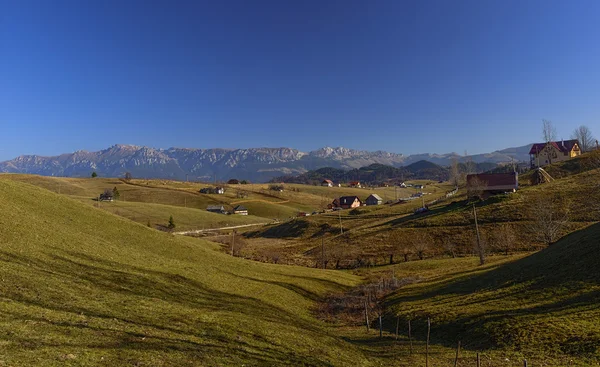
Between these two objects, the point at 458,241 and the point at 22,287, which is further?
the point at 458,241

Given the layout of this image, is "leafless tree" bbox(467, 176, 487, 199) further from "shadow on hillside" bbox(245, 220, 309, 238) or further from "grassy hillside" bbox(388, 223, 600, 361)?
"grassy hillside" bbox(388, 223, 600, 361)

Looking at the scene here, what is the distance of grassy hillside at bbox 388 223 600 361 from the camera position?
71.4 ft

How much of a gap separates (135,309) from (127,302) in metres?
1.45

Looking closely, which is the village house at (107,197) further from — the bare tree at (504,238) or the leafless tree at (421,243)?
the bare tree at (504,238)

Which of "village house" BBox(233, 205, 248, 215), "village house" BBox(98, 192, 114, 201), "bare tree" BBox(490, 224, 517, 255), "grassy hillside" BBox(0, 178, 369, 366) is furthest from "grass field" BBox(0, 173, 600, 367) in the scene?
"village house" BBox(98, 192, 114, 201)

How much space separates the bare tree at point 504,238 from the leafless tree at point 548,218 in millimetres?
4155

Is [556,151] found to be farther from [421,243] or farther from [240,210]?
[240,210]

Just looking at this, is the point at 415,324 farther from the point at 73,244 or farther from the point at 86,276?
the point at 73,244

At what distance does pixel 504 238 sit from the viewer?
77.6 metres

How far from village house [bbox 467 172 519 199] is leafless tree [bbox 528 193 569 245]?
15672 millimetres

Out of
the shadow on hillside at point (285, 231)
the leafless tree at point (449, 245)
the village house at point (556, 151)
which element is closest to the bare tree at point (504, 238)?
the leafless tree at point (449, 245)

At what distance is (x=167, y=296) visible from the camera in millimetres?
26953

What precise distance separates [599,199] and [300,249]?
75.0 meters

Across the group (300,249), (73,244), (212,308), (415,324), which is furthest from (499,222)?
(73,244)
